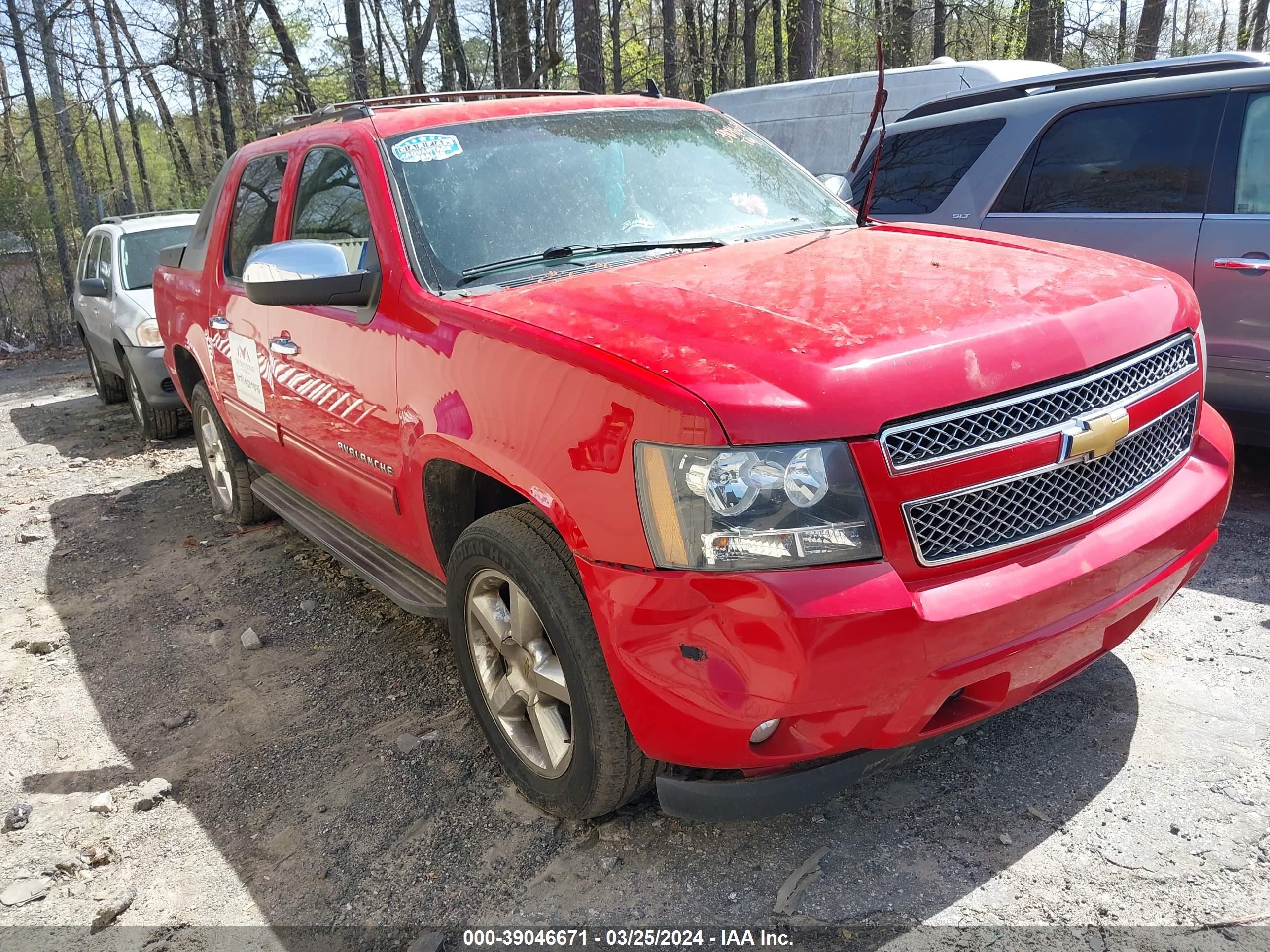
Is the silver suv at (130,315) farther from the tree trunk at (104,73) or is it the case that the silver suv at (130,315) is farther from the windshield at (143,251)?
the tree trunk at (104,73)

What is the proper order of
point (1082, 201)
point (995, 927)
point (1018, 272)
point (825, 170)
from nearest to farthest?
point (995, 927) → point (1018, 272) → point (1082, 201) → point (825, 170)

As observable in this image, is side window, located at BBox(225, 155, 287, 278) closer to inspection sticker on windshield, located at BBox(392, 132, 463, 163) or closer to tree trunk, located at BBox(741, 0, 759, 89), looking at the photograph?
inspection sticker on windshield, located at BBox(392, 132, 463, 163)

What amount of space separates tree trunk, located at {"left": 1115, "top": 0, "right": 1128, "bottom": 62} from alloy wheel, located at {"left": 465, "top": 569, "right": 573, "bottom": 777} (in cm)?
2160

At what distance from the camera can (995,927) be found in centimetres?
225

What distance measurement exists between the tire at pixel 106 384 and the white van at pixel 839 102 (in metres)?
6.77

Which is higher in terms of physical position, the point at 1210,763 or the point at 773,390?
the point at 773,390

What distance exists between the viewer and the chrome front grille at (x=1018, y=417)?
6.77 feet

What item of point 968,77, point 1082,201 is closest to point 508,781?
point 1082,201

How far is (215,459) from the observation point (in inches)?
223

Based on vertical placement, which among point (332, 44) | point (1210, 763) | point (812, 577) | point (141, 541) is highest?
point (332, 44)

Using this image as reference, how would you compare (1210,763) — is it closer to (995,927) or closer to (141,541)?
(995,927)

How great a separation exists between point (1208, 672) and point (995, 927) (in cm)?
149

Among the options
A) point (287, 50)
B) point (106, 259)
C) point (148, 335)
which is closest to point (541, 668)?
point (148, 335)

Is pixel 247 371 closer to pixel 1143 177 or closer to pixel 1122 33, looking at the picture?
pixel 1143 177
